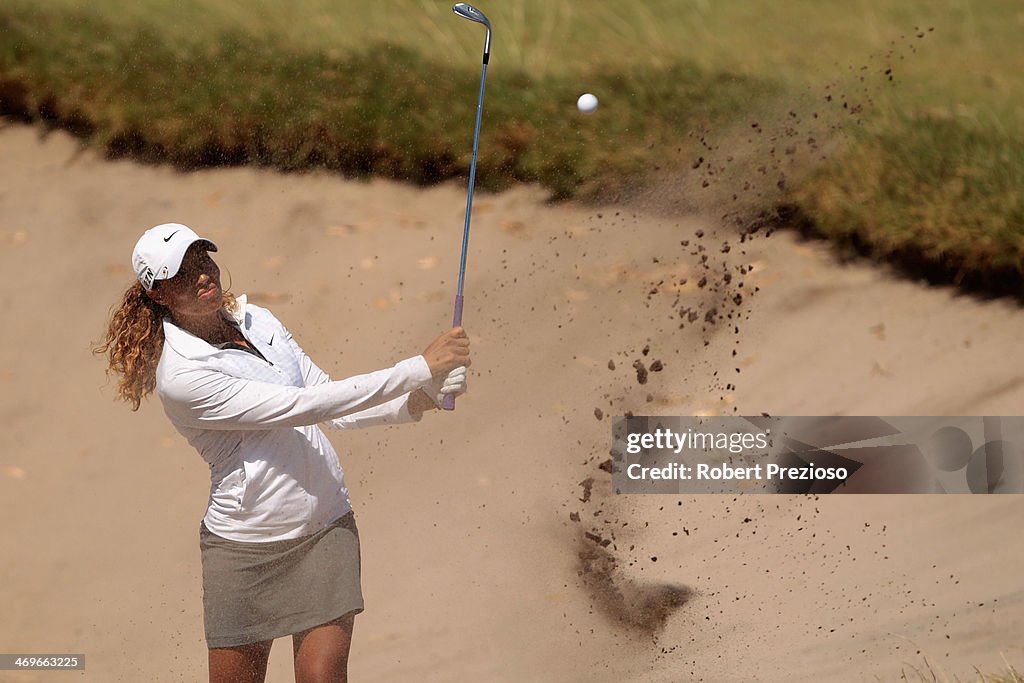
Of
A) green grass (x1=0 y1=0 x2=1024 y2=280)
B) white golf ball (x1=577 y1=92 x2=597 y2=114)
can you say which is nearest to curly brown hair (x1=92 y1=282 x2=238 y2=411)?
white golf ball (x1=577 y1=92 x2=597 y2=114)

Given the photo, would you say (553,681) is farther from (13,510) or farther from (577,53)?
(577,53)

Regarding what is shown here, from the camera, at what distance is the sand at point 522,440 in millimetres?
3293

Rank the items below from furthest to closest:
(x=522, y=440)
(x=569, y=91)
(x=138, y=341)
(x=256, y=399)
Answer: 1. (x=569, y=91)
2. (x=522, y=440)
3. (x=138, y=341)
4. (x=256, y=399)

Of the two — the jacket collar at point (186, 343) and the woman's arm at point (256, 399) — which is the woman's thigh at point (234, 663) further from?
the jacket collar at point (186, 343)

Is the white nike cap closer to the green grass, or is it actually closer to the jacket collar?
the jacket collar

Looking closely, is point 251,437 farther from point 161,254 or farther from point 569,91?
point 569,91

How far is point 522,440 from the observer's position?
3787 mm

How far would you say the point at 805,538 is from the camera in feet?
11.2

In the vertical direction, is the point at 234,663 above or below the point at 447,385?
below

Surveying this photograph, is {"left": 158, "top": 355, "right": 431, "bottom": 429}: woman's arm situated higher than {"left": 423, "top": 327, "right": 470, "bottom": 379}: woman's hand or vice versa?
{"left": 423, "top": 327, "right": 470, "bottom": 379}: woman's hand

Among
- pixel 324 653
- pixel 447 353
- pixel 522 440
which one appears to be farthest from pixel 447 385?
pixel 522 440

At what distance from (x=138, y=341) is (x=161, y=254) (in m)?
0.16

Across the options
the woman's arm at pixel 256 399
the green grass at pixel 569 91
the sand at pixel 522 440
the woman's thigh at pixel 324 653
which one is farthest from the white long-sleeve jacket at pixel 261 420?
the green grass at pixel 569 91

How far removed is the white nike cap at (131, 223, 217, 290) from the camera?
89.2 inches
